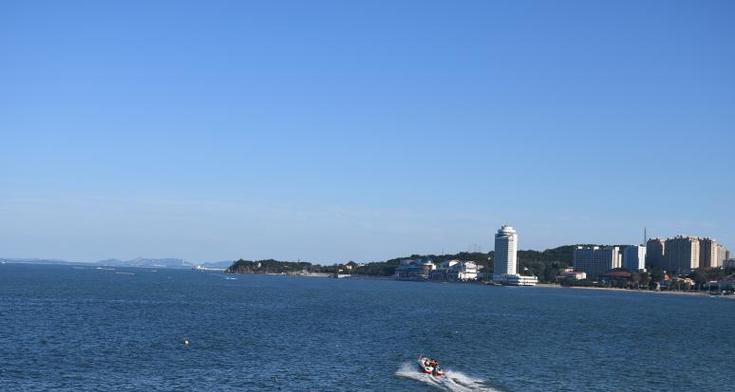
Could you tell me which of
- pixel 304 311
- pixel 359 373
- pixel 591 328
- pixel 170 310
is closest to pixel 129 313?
pixel 170 310

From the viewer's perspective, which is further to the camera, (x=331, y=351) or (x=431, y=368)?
(x=331, y=351)

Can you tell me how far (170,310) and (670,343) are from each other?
64.0m

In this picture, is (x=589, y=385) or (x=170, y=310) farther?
(x=170, y=310)

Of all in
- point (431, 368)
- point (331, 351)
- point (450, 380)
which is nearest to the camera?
point (450, 380)

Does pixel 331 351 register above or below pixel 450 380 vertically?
above

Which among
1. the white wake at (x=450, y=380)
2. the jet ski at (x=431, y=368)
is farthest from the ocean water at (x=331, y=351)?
the jet ski at (x=431, y=368)

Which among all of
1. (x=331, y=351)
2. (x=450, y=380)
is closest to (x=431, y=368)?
(x=450, y=380)

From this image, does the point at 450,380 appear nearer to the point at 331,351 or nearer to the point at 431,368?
the point at 431,368

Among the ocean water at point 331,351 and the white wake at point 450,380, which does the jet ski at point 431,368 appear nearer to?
the white wake at point 450,380

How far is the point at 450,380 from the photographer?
5481 centimetres

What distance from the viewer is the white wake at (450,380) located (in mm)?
52125

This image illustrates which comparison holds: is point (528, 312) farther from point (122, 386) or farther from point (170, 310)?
point (122, 386)

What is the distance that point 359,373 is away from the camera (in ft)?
185

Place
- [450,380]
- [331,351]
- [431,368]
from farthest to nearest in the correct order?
1. [331,351]
2. [431,368]
3. [450,380]
